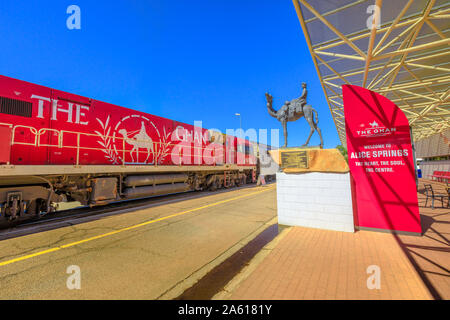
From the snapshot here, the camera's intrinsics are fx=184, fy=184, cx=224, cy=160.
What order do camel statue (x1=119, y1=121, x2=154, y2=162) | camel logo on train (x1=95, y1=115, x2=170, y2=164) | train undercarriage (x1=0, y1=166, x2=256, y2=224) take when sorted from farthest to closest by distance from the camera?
1. camel statue (x1=119, y1=121, x2=154, y2=162)
2. camel logo on train (x1=95, y1=115, x2=170, y2=164)
3. train undercarriage (x1=0, y1=166, x2=256, y2=224)

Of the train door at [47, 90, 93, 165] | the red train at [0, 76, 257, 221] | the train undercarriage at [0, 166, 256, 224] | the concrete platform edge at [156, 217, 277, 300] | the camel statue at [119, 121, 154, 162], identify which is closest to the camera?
the concrete platform edge at [156, 217, 277, 300]

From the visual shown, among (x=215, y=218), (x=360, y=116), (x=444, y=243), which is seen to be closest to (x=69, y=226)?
(x=215, y=218)

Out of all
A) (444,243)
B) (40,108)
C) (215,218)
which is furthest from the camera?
(215,218)

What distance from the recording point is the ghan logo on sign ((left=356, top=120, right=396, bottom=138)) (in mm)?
4646

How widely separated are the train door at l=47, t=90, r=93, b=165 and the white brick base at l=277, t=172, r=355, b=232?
6.75 m

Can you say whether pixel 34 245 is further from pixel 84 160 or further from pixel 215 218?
pixel 215 218

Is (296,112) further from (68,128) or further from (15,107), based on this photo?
(15,107)

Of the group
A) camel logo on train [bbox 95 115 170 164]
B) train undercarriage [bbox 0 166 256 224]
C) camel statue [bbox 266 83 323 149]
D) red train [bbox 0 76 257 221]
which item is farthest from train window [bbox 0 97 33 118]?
camel statue [bbox 266 83 323 149]

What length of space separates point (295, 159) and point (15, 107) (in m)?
8.36

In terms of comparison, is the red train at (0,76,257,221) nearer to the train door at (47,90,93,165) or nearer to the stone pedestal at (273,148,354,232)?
the train door at (47,90,93,165)

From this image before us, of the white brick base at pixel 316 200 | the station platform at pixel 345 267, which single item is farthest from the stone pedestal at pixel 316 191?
the station platform at pixel 345 267

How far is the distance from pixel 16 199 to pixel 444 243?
34.5 ft

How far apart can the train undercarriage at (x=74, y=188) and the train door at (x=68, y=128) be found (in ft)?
2.43

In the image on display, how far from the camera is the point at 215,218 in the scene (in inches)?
250
